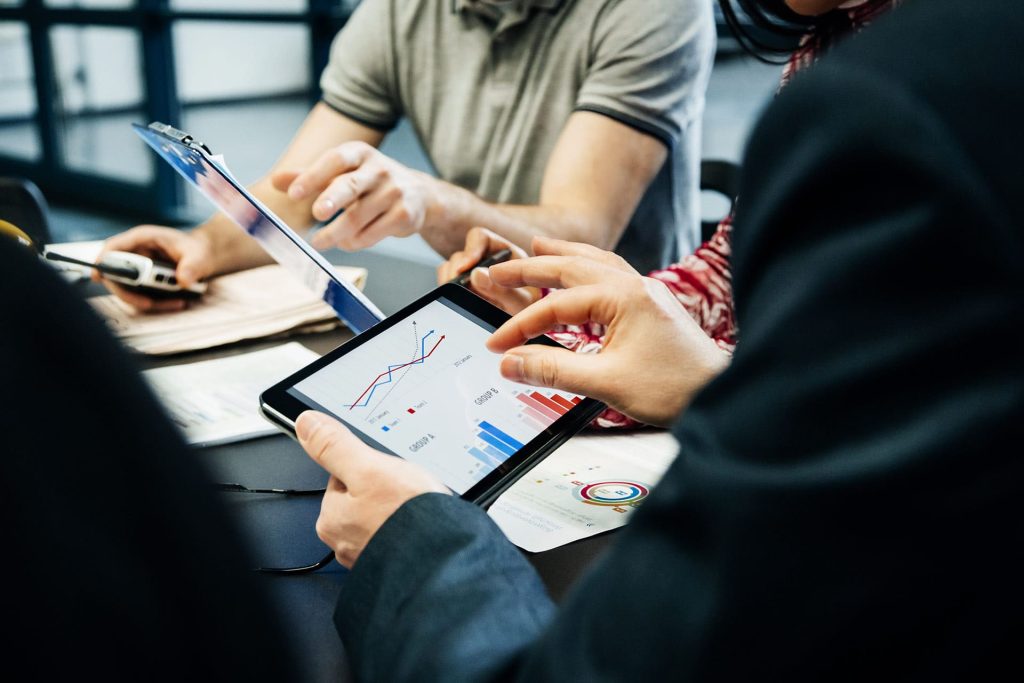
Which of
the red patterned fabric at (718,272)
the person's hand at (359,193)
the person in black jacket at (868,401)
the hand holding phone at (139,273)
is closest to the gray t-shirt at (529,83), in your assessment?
the red patterned fabric at (718,272)

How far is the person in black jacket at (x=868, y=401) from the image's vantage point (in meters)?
0.30

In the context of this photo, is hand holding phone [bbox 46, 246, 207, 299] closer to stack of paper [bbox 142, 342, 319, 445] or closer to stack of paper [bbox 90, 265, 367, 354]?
stack of paper [bbox 90, 265, 367, 354]

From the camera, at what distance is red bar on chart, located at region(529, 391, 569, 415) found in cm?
74

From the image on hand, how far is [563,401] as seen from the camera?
745 millimetres

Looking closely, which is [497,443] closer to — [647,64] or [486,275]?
[486,275]

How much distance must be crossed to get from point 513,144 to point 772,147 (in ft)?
4.14

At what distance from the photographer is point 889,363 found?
0.98ft

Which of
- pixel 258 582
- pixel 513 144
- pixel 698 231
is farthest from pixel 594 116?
pixel 258 582

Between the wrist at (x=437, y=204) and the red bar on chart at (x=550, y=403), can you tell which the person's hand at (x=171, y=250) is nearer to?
the wrist at (x=437, y=204)

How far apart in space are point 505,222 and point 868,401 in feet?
3.43

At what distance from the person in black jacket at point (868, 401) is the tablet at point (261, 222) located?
574 mm

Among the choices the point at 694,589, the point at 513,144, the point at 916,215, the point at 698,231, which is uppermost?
the point at 916,215

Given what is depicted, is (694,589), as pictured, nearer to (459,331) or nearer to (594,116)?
(459,331)

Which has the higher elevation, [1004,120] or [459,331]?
[1004,120]
